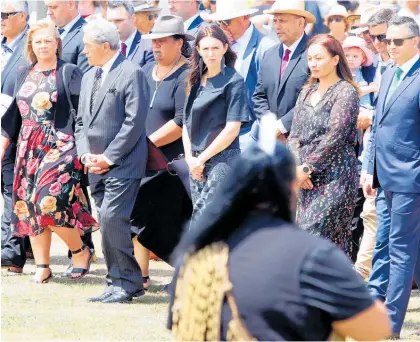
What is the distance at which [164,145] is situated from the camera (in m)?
8.91

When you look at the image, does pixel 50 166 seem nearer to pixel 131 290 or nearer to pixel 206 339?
pixel 131 290

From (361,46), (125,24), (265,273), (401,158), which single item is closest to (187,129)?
(401,158)

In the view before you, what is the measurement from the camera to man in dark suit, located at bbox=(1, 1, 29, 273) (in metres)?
9.60

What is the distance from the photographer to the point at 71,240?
920 centimetres

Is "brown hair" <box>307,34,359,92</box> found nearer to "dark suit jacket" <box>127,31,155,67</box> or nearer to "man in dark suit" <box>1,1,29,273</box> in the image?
"dark suit jacket" <box>127,31,155,67</box>

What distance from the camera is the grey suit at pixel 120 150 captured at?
809cm

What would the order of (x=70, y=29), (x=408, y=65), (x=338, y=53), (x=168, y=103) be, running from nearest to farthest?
(x=408, y=65) → (x=338, y=53) → (x=168, y=103) → (x=70, y=29)

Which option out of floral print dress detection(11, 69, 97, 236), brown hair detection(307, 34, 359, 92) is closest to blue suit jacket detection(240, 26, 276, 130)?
floral print dress detection(11, 69, 97, 236)

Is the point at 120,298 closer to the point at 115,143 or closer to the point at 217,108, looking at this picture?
the point at 115,143

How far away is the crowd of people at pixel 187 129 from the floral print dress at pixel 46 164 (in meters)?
0.01

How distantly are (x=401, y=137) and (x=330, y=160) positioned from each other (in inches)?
19.8

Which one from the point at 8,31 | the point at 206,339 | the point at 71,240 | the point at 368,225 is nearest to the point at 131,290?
the point at 71,240

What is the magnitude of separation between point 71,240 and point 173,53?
1803mm

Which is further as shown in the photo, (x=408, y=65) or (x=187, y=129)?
(x=187, y=129)
